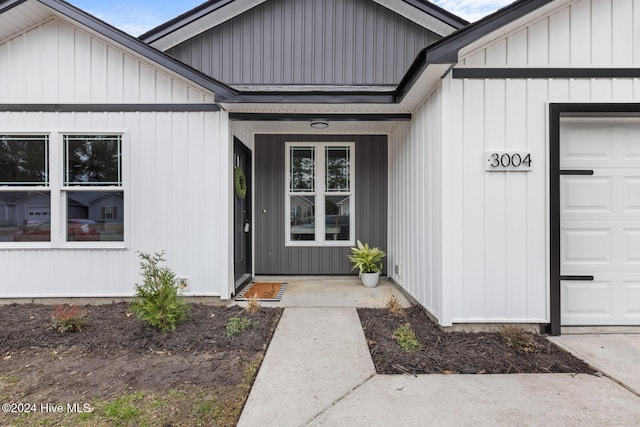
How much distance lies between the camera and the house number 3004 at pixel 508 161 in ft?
10.7

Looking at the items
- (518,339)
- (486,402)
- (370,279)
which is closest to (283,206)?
(370,279)

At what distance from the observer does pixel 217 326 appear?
3.46m

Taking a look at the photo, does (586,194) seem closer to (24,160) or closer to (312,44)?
(312,44)

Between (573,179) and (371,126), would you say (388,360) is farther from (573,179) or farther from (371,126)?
(371,126)

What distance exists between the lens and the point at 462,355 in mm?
2834

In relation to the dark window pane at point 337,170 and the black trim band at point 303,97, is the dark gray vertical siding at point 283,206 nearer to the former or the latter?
the dark window pane at point 337,170

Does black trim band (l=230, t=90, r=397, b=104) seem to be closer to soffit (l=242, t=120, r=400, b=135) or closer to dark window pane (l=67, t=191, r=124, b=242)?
soffit (l=242, t=120, r=400, b=135)

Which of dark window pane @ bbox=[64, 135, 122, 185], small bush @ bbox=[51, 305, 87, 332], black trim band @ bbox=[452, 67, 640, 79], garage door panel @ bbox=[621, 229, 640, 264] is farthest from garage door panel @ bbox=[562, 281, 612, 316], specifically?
dark window pane @ bbox=[64, 135, 122, 185]

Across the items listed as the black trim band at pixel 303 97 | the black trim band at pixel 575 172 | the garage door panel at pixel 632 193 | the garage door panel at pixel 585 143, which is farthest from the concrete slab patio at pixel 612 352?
the black trim band at pixel 303 97

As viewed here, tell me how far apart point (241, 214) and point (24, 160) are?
288 cm

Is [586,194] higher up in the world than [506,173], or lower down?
lower down

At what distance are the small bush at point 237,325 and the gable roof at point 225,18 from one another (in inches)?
192

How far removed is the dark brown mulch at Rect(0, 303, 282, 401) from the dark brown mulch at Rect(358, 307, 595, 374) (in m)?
1.15

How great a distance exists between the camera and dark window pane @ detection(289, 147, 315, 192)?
580 centimetres
